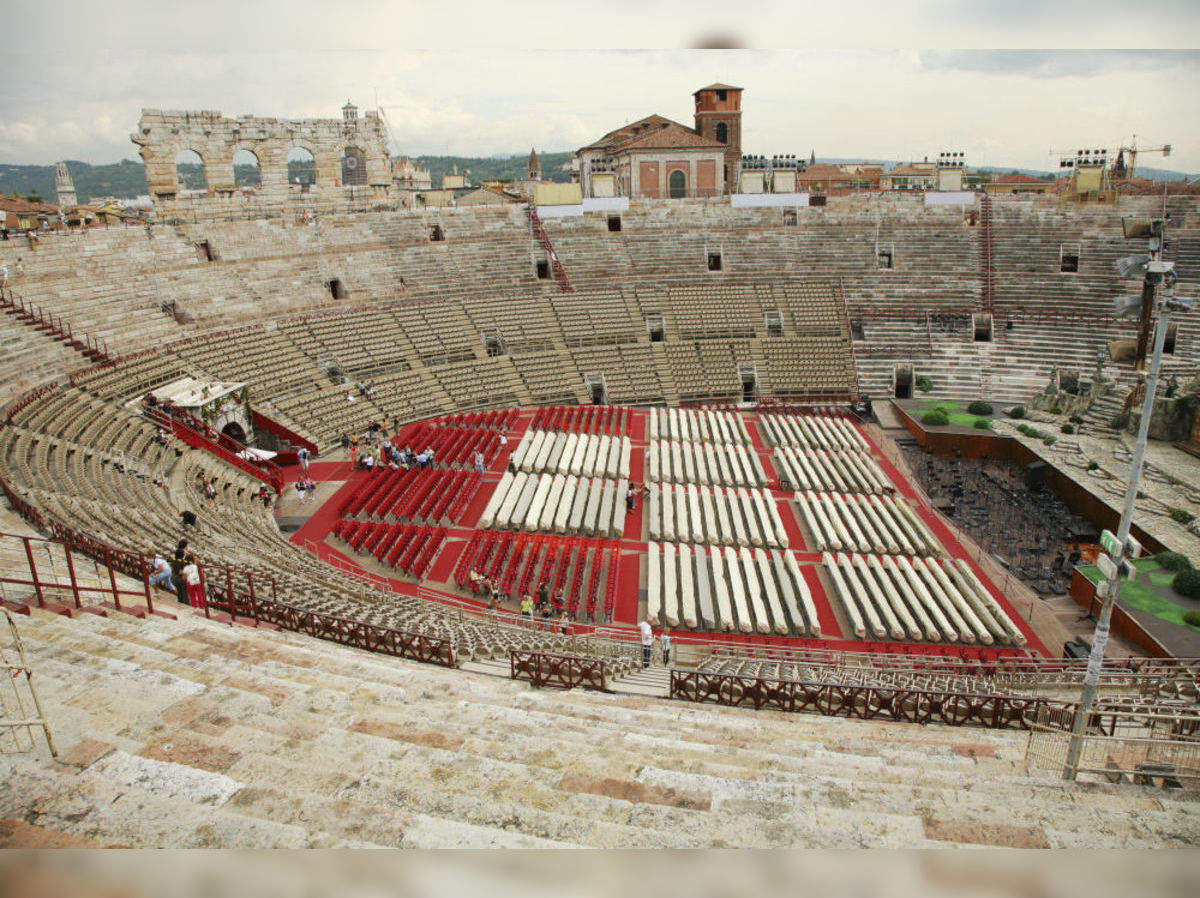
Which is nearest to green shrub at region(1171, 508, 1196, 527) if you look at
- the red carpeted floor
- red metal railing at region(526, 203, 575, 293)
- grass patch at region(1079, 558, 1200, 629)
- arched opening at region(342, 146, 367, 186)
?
grass patch at region(1079, 558, 1200, 629)

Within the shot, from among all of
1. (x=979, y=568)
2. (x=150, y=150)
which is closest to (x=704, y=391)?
(x=979, y=568)

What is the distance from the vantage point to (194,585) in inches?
408

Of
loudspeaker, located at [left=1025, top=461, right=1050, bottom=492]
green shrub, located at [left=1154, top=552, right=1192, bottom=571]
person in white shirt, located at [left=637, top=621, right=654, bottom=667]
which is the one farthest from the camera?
loudspeaker, located at [left=1025, top=461, right=1050, bottom=492]

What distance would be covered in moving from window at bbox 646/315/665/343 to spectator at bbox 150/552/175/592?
25370 mm

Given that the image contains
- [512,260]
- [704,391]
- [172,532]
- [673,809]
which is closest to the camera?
[673,809]

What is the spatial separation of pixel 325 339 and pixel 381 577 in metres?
15.8

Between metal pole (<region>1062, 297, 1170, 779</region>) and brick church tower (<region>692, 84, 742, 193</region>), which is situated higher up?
brick church tower (<region>692, 84, 742, 193</region>)

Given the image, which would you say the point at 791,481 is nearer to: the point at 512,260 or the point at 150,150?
the point at 512,260

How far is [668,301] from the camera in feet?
115

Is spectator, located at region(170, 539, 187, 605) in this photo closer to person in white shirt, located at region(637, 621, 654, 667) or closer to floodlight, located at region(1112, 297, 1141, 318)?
person in white shirt, located at region(637, 621, 654, 667)

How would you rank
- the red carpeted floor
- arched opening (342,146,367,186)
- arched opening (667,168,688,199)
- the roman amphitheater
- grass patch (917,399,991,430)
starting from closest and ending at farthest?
1. the roman amphitheater
2. the red carpeted floor
3. grass patch (917,399,991,430)
4. arched opening (342,146,367,186)
5. arched opening (667,168,688,199)

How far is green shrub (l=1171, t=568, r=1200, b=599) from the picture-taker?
15156 millimetres

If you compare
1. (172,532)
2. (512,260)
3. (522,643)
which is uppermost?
(512,260)

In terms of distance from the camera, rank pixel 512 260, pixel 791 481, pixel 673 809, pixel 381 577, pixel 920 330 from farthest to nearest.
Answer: pixel 512 260, pixel 920 330, pixel 791 481, pixel 381 577, pixel 673 809
